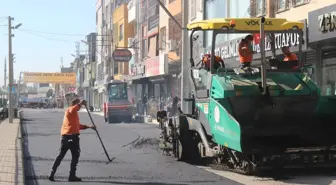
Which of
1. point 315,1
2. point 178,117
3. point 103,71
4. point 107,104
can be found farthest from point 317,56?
point 103,71

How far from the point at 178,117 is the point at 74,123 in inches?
117

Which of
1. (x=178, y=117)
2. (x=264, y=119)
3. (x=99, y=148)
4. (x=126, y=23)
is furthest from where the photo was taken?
(x=126, y=23)

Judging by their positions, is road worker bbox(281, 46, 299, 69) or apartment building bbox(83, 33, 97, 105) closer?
road worker bbox(281, 46, 299, 69)

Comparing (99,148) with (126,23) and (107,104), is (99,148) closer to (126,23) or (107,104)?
(107,104)

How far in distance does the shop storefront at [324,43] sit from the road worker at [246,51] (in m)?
4.84

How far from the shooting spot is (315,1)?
18.1 meters

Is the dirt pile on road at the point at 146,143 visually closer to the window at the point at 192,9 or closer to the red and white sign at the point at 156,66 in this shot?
the window at the point at 192,9

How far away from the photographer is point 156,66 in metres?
39.0

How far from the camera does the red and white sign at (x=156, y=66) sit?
120 ft

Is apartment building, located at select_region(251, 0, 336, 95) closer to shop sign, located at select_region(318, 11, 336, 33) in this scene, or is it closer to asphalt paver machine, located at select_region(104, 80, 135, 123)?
shop sign, located at select_region(318, 11, 336, 33)

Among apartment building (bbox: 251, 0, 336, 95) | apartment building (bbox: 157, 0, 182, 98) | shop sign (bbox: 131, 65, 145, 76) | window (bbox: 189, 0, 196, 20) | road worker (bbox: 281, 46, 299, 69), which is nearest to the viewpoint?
road worker (bbox: 281, 46, 299, 69)

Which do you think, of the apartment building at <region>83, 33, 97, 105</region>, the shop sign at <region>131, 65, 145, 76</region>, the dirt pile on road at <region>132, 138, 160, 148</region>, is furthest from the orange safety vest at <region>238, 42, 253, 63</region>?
the apartment building at <region>83, 33, 97, 105</region>

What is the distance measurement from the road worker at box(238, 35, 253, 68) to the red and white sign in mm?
25412

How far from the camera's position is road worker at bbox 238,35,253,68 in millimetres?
11094
